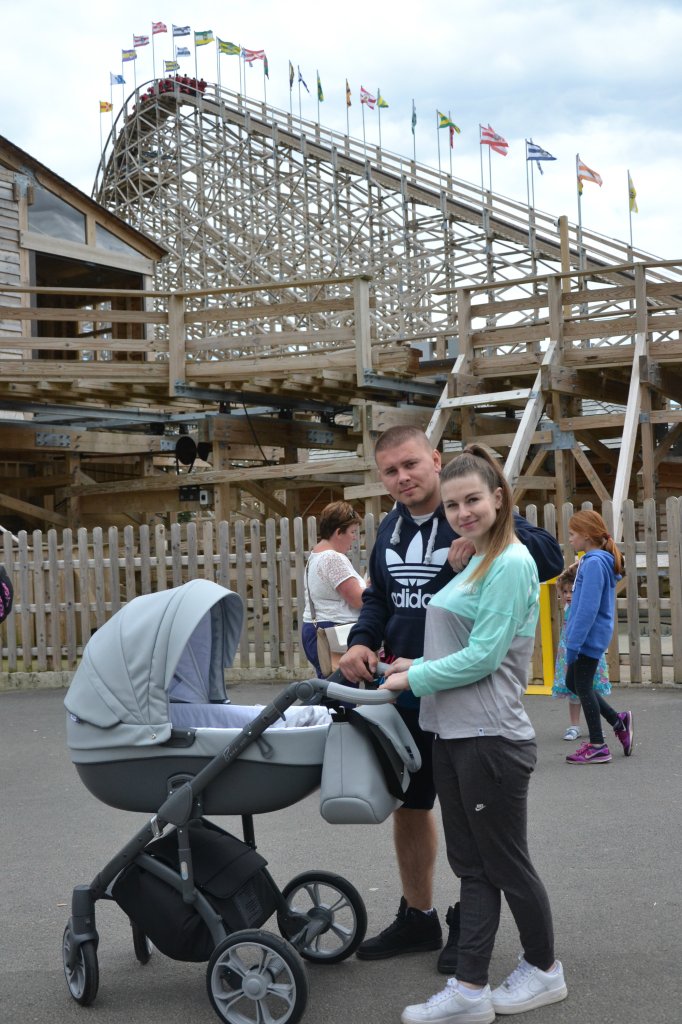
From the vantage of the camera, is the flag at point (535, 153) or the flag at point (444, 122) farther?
the flag at point (444, 122)

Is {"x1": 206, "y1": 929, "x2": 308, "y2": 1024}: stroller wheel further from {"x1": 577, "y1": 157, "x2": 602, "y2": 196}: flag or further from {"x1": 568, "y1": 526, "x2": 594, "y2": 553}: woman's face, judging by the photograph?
{"x1": 577, "y1": 157, "x2": 602, "y2": 196}: flag

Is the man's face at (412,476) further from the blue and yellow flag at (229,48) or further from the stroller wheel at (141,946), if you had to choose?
the blue and yellow flag at (229,48)

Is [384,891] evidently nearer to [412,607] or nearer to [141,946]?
[141,946]

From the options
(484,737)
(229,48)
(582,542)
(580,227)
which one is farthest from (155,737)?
(229,48)

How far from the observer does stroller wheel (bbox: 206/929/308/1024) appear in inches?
130

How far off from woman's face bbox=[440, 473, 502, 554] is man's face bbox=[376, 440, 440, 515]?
327 mm

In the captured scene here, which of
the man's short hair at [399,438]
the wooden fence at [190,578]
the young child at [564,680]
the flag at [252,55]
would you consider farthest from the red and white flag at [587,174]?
the man's short hair at [399,438]

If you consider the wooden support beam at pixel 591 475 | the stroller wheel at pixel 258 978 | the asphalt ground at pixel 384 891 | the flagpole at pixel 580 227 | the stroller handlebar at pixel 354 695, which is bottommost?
the asphalt ground at pixel 384 891

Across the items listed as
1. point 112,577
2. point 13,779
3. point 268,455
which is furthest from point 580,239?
point 13,779

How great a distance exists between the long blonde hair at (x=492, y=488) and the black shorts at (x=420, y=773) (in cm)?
59

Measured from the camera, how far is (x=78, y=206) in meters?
19.9

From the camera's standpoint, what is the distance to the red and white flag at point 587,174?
2928 cm

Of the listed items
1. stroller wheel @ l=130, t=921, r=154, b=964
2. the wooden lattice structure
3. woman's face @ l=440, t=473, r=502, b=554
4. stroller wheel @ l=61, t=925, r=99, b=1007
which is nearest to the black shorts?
woman's face @ l=440, t=473, r=502, b=554

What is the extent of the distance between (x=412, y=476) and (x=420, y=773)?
3.10 ft
